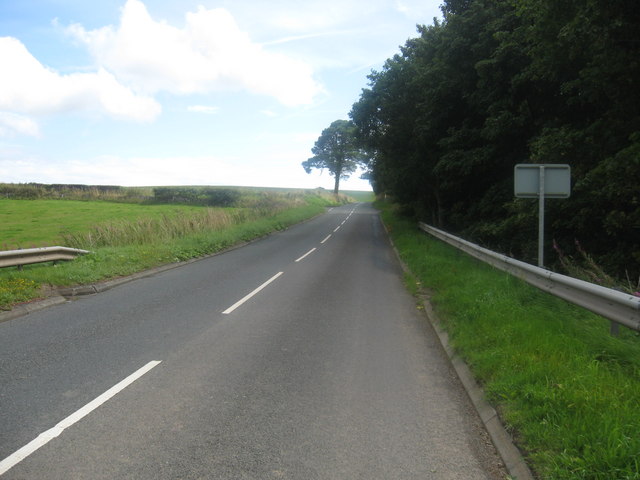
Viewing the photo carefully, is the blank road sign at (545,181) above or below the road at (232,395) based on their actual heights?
above

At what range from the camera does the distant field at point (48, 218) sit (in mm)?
23875

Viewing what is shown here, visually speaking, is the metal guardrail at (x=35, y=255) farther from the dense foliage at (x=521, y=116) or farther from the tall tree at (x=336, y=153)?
the tall tree at (x=336, y=153)

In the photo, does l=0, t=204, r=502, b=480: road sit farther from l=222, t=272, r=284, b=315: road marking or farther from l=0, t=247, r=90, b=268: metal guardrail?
l=0, t=247, r=90, b=268: metal guardrail

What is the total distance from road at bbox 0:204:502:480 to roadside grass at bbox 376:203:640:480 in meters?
0.38

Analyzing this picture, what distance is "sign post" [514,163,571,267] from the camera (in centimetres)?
818

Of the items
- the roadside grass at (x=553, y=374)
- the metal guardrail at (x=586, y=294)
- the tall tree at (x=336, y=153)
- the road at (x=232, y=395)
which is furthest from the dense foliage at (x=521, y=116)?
the tall tree at (x=336, y=153)

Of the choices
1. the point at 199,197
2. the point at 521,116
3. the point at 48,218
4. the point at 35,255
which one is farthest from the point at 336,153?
the point at 35,255

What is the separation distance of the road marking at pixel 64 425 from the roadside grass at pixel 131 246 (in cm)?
466

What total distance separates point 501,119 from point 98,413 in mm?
14625

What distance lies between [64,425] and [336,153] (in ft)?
259

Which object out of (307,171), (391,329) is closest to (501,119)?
(391,329)

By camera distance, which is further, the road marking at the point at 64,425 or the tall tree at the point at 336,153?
the tall tree at the point at 336,153

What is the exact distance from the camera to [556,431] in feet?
10.9

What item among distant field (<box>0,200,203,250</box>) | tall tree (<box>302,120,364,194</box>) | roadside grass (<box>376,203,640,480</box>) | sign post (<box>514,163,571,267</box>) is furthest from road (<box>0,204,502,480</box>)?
tall tree (<box>302,120,364,194</box>)
